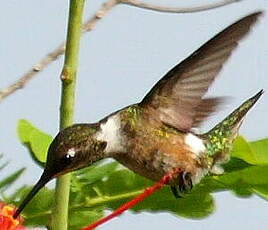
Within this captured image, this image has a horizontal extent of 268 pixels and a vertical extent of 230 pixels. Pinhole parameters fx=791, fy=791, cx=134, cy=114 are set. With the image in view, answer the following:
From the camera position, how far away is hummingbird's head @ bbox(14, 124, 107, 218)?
120 cm

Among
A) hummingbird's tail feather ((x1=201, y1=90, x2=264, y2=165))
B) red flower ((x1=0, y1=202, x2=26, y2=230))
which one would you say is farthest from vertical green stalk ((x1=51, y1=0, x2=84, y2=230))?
hummingbird's tail feather ((x1=201, y1=90, x2=264, y2=165))

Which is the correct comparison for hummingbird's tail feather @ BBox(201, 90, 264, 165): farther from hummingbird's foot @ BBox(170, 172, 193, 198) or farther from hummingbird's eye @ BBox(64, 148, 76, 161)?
hummingbird's eye @ BBox(64, 148, 76, 161)

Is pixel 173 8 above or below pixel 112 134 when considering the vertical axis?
above

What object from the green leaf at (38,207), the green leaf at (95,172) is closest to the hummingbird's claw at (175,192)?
the green leaf at (95,172)

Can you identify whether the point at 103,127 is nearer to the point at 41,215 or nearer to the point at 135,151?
the point at 135,151

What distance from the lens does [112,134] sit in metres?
1.57

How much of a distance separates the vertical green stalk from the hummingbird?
0.17 m

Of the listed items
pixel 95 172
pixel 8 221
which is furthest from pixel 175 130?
pixel 8 221

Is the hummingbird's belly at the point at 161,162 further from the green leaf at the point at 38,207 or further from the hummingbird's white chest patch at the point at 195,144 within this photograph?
the green leaf at the point at 38,207

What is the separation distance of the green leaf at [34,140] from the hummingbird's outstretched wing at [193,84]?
0.27 m

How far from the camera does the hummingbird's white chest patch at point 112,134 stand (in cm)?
151

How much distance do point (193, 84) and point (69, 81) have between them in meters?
0.53

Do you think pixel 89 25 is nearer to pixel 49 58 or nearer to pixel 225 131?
pixel 49 58

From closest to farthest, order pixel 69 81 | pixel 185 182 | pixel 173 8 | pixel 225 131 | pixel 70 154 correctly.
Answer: pixel 69 81 < pixel 70 154 < pixel 173 8 < pixel 185 182 < pixel 225 131
